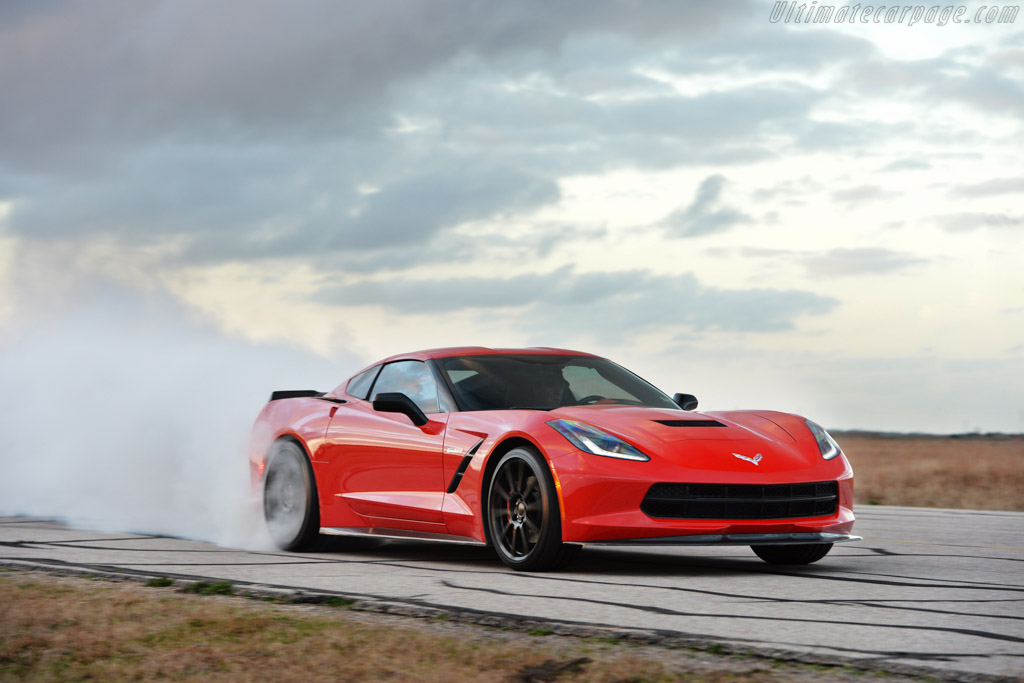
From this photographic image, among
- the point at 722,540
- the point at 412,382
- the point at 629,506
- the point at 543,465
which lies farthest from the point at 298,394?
the point at 722,540

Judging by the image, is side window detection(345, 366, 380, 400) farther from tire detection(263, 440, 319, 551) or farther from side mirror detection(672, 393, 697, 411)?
side mirror detection(672, 393, 697, 411)

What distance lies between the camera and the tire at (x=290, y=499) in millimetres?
→ 8820

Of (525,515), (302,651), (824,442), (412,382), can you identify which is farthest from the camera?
(412,382)

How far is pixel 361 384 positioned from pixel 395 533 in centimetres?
→ 147

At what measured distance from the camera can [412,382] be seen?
859 centimetres

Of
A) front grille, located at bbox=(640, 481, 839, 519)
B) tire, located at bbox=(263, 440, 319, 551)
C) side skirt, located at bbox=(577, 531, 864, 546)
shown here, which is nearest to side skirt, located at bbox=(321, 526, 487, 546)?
tire, located at bbox=(263, 440, 319, 551)

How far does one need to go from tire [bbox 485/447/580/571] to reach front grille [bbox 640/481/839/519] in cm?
51

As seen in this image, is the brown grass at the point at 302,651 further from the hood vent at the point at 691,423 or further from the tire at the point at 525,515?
the hood vent at the point at 691,423

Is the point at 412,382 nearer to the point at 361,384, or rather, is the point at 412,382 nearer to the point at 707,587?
the point at 361,384

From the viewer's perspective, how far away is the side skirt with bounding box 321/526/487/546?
24.9 ft

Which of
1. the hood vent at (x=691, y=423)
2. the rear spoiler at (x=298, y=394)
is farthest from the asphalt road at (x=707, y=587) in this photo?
the rear spoiler at (x=298, y=394)

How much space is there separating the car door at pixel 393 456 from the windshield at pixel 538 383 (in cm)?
20

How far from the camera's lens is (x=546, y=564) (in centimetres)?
692

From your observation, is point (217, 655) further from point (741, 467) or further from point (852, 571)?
point (852, 571)
